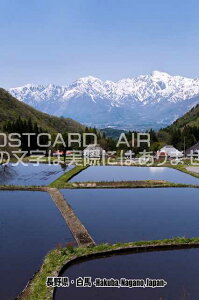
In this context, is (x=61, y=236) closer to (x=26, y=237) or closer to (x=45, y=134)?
(x=26, y=237)

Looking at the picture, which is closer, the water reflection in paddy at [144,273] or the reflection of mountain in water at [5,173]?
the water reflection in paddy at [144,273]

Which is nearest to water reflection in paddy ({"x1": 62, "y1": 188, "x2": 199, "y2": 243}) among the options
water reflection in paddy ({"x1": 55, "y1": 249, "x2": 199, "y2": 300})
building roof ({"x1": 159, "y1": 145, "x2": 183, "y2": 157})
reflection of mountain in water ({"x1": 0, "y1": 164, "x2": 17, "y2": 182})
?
water reflection in paddy ({"x1": 55, "y1": 249, "x2": 199, "y2": 300})

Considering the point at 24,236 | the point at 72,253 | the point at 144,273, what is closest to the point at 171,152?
the point at 24,236

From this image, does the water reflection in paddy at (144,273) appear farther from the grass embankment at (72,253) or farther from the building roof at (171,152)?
the building roof at (171,152)

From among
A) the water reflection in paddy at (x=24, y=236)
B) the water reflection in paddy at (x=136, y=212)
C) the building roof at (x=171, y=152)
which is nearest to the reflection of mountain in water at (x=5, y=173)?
the water reflection in paddy at (x=136, y=212)

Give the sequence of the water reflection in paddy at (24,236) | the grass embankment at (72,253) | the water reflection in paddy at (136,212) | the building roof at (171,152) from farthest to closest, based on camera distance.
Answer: the building roof at (171,152) < the water reflection in paddy at (136,212) < the water reflection in paddy at (24,236) < the grass embankment at (72,253)

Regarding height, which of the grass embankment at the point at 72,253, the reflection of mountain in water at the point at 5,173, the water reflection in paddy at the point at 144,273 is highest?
the reflection of mountain in water at the point at 5,173

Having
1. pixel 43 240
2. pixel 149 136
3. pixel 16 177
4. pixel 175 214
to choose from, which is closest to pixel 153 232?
pixel 175 214

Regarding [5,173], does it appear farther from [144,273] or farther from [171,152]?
[171,152]

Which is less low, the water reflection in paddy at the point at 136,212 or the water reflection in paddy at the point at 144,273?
the water reflection in paddy at the point at 136,212
